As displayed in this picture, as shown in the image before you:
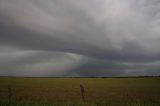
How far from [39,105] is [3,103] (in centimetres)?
277

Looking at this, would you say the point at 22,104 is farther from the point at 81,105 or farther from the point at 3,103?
the point at 81,105

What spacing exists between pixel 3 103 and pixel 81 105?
5.44 m

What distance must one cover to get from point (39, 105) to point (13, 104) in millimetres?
1966

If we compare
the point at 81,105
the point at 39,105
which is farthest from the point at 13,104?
the point at 81,105

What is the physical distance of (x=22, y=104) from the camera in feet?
63.0

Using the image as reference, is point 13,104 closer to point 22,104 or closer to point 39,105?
point 22,104

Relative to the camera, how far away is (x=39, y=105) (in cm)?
1869

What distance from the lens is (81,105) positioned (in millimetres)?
18859

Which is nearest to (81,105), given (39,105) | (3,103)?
(39,105)

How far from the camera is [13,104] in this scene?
1931 centimetres

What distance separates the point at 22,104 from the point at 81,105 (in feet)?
13.2

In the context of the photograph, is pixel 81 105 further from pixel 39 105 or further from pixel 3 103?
pixel 3 103

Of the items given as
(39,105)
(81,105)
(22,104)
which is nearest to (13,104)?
(22,104)

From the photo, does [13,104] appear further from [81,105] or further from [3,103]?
[81,105]
